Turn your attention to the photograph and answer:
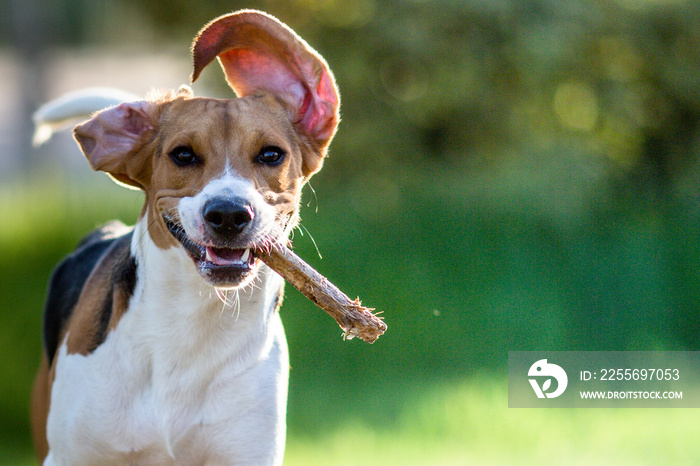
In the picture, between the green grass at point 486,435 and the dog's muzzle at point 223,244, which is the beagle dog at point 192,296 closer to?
the dog's muzzle at point 223,244

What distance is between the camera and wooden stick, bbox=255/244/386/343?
3.83 meters

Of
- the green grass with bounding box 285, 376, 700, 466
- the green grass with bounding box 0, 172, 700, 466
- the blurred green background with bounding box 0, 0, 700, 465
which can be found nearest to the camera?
the green grass with bounding box 285, 376, 700, 466

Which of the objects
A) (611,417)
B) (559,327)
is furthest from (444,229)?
(611,417)

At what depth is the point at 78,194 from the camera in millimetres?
10656

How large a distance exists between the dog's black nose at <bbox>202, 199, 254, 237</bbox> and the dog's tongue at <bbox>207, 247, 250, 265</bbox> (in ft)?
0.56

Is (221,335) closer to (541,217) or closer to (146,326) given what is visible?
(146,326)

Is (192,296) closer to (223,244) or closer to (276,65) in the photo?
(223,244)

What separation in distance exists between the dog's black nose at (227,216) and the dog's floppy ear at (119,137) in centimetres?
76

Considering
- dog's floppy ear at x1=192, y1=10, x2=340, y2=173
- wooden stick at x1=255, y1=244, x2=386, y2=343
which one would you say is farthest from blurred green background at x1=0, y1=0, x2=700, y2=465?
dog's floppy ear at x1=192, y1=10, x2=340, y2=173

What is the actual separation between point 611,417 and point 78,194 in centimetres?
663

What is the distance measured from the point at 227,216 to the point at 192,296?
70 cm

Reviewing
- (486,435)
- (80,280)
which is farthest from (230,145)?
(486,435)

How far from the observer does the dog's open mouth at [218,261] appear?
366 centimetres

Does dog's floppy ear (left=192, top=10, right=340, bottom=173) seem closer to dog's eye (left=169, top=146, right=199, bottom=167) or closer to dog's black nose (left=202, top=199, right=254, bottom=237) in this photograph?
dog's eye (left=169, top=146, right=199, bottom=167)
